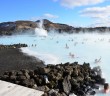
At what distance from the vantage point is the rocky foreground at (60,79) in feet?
34.3

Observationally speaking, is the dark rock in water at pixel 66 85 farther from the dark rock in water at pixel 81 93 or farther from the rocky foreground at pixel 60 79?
the dark rock in water at pixel 81 93

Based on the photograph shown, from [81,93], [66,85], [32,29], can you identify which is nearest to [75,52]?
[81,93]

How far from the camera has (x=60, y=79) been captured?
451 inches

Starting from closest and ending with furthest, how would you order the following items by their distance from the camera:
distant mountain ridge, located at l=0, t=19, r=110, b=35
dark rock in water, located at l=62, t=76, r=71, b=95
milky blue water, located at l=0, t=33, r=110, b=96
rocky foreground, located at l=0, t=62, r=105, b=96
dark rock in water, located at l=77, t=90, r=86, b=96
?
rocky foreground, located at l=0, t=62, r=105, b=96 → dark rock in water, located at l=62, t=76, r=71, b=95 → dark rock in water, located at l=77, t=90, r=86, b=96 → milky blue water, located at l=0, t=33, r=110, b=96 → distant mountain ridge, located at l=0, t=19, r=110, b=35

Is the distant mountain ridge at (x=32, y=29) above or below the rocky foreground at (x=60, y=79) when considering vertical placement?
above

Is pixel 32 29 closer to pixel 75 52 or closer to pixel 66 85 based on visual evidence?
pixel 75 52

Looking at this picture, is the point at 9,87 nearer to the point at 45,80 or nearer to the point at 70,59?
the point at 45,80

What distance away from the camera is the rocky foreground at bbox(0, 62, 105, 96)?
1046 cm

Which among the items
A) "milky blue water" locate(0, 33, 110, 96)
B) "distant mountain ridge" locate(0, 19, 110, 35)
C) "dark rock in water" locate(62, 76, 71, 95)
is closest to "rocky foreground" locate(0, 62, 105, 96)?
"dark rock in water" locate(62, 76, 71, 95)

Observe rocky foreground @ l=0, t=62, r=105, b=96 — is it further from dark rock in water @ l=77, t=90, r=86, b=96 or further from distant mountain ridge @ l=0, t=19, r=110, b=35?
distant mountain ridge @ l=0, t=19, r=110, b=35

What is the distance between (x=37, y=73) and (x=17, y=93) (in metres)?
3.90

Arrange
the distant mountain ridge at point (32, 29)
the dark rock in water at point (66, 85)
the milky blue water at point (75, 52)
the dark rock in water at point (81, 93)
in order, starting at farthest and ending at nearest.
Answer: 1. the distant mountain ridge at point (32, 29)
2. the milky blue water at point (75, 52)
3. the dark rock in water at point (81, 93)
4. the dark rock in water at point (66, 85)

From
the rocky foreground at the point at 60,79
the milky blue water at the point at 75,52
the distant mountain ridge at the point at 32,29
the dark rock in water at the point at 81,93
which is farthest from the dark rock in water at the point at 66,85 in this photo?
the distant mountain ridge at the point at 32,29

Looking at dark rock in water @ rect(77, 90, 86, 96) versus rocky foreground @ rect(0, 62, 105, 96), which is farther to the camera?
dark rock in water @ rect(77, 90, 86, 96)
